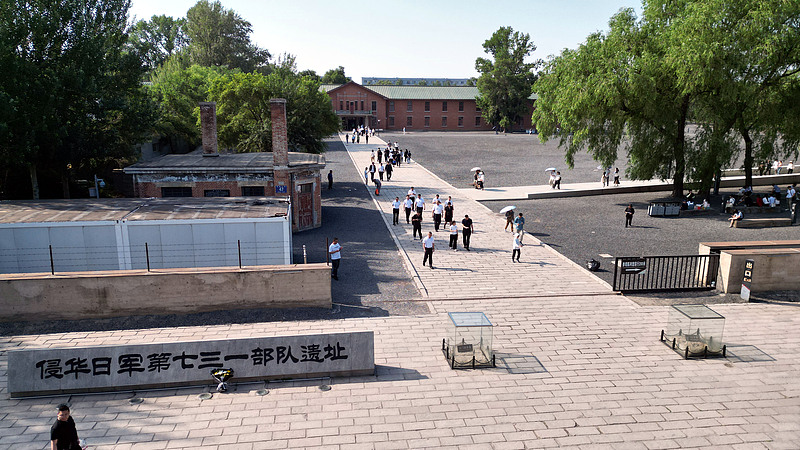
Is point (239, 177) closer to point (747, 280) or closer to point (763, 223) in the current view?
point (747, 280)

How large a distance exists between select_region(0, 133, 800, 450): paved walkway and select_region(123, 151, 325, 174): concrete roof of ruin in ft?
35.4

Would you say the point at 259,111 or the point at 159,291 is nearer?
the point at 159,291

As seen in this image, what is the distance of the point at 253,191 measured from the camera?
76.7 feet

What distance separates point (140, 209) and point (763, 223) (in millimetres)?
27441

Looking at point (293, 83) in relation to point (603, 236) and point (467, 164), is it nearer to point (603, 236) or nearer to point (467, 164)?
point (467, 164)

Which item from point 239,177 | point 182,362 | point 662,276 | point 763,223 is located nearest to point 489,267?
point 662,276

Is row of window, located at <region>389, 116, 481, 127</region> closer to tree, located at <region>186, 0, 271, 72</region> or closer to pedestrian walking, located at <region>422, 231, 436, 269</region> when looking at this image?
tree, located at <region>186, 0, 271, 72</region>

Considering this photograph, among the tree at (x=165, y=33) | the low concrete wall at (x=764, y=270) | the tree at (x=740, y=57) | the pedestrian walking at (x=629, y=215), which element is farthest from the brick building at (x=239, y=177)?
the tree at (x=165, y=33)

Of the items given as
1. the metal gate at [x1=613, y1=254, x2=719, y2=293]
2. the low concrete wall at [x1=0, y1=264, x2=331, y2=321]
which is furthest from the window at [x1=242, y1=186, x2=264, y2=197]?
the metal gate at [x1=613, y1=254, x2=719, y2=293]

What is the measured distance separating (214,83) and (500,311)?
28.6 metres

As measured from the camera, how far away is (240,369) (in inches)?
421

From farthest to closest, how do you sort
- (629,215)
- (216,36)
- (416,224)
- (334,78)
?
(334,78)
(216,36)
(629,215)
(416,224)

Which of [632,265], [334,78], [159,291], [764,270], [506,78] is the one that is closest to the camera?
[159,291]

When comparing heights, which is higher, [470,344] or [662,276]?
[662,276]
